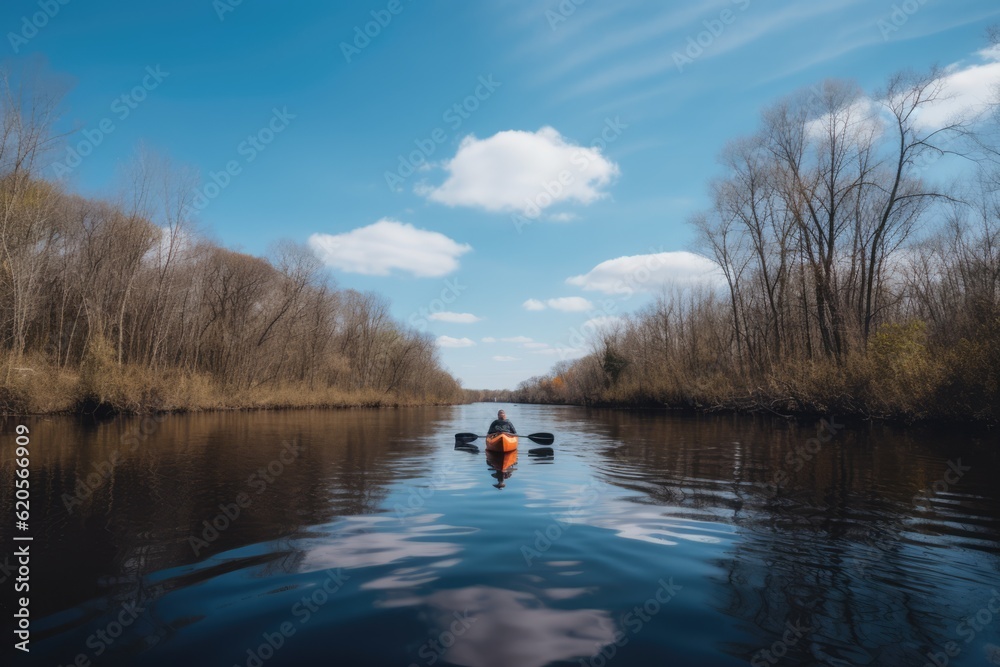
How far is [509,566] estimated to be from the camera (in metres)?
4.98

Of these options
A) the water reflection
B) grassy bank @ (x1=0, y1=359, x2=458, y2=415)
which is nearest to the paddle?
the water reflection

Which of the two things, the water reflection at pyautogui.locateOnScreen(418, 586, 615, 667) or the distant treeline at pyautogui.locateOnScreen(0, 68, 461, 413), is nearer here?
the water reflection at pyautogui.locateOnScreen(418, 586, 615, 667)

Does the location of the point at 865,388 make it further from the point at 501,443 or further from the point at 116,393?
the point at 116,393

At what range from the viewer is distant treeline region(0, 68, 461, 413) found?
22.2m

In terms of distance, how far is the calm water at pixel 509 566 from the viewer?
3.39 meters

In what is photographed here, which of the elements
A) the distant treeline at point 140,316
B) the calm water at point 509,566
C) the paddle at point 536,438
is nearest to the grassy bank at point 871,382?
the calm water at point 509,566

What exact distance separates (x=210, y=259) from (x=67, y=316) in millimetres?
11311

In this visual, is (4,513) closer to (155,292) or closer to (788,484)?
(788,484)

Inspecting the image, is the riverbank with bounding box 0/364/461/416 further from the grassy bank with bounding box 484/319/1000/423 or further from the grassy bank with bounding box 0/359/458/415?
the grassy bank with bounding box 484/319/1000/423

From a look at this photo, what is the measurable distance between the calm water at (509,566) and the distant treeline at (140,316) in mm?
17259

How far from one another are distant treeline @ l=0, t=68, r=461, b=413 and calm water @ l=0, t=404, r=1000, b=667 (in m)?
17.3

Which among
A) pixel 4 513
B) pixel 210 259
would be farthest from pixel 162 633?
pixel 210 259

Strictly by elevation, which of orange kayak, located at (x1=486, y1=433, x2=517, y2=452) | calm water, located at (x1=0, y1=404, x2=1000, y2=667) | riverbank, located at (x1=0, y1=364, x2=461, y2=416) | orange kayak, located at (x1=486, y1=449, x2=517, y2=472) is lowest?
orange kayak, located at (x1=486, y1=449, x2=517, y2=472)

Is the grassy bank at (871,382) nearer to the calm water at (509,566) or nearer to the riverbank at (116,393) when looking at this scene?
the calm water at (509,566)
